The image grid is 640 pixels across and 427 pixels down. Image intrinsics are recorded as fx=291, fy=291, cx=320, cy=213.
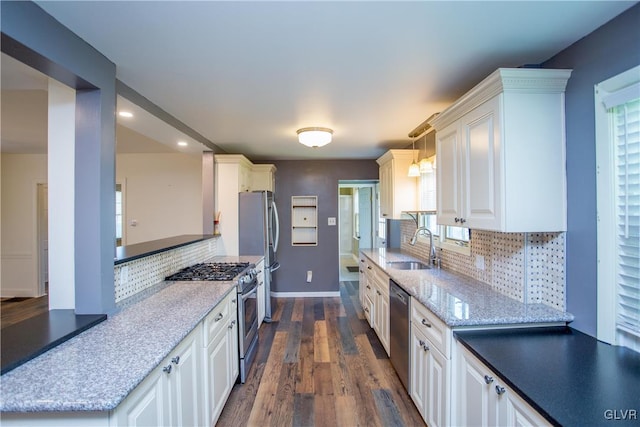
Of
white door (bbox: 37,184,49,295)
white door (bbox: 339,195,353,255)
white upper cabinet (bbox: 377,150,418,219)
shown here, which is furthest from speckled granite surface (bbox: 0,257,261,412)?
white door (bbox: 339,195,353,255)

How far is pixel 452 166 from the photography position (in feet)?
7.09

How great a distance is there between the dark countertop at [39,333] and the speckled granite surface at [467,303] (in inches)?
73.3

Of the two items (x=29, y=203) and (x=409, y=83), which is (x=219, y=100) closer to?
(x=409, y=83)

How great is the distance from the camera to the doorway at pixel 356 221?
230 inches

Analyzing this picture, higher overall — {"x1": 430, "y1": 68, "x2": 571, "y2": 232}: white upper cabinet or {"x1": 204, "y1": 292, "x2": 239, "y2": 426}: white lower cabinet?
{"x1": 430, "y1": 68, "x2": 571, "y2": 232}: white upper cabinet

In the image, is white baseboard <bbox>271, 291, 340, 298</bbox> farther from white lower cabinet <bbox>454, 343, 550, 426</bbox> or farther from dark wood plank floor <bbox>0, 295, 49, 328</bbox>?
white lower cabinet <bbox>454, 343, 550, 426</bbox>

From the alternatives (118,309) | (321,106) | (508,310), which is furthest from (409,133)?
(118,309)

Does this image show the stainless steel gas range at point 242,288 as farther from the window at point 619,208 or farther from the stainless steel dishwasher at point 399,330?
the window at point 619,208

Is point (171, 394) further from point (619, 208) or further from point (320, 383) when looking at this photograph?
point (619, 208)

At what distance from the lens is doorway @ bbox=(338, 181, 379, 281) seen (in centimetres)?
584

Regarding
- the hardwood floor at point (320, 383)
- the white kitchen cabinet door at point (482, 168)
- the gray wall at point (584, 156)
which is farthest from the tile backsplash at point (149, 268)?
the gray wall at point (584, 156)

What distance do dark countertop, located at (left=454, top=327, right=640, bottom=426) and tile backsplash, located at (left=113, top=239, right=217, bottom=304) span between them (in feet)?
6.84

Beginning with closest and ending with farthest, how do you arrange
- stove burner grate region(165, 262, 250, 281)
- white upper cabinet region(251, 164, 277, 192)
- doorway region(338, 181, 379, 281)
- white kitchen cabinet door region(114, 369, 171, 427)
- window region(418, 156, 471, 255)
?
white kitchen cabinet door region(114, 369, 171, 427)
stove burner grate region(165, 262, 250, 281)
window region(418, 156, 471, 255)
white upper cabinet region(251, 164, 277, 192)
doorway region(338, 181, 379, 281)

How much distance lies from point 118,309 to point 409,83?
2424 millimetres
